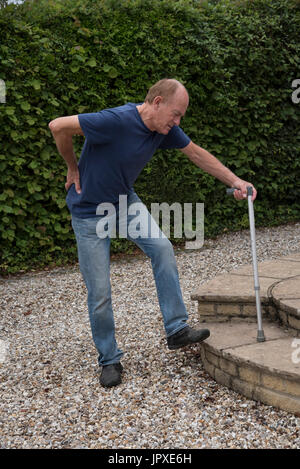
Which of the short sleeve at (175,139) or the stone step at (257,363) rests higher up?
the short sleeve at (175,139)

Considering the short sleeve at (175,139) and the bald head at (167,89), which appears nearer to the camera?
the bald head at (167,89)

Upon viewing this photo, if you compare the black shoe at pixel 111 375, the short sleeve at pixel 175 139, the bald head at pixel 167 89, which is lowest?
the black shoe at pixel 111 375

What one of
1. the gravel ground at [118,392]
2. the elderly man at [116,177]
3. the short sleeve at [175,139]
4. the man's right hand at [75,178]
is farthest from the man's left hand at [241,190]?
the gravel ground at [118,392]

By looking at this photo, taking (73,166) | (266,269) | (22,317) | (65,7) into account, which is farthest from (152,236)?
(65,7)

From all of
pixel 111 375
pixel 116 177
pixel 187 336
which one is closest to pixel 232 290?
pixel 187 336

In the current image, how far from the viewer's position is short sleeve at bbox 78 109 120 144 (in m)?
2.80

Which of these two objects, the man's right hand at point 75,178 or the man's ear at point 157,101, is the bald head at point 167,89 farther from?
the man's right hand at point 75,178

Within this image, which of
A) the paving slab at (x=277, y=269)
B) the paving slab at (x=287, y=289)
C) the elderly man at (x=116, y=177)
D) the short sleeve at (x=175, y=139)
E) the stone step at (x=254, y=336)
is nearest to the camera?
the stone step at (x=254, y=336)

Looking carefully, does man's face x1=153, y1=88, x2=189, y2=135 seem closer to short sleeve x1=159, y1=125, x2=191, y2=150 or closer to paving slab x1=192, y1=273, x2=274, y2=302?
short sleeve x1=159, y1=125, x2=191, y2=150

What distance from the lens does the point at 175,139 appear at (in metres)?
3.20

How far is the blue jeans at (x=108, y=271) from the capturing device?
10.0ft

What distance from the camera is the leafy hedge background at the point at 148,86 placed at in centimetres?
570

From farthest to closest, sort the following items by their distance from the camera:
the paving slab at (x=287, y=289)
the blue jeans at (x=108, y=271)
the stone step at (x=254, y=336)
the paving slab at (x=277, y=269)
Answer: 1. the paving slab at (x=277, y=269)
2. the paving slab at (x=287, y=289)
3. the blue jeans at (x=108, y=271)
4. the stone step at (x=254, y=336)

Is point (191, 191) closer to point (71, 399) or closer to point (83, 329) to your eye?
point (83, 329)
